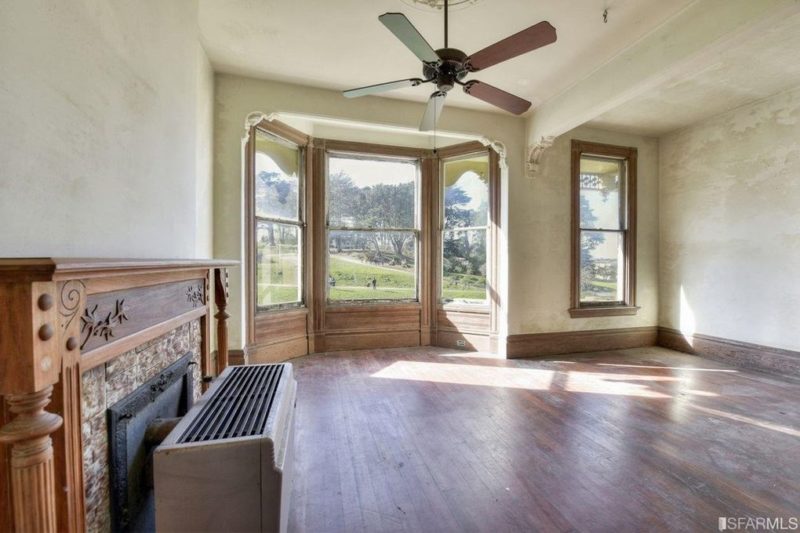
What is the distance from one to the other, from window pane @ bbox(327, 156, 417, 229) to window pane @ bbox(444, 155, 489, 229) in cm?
47

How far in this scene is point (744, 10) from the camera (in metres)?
2.04

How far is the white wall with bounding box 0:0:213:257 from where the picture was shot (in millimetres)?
922

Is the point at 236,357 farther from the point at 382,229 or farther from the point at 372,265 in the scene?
the point at 382,229

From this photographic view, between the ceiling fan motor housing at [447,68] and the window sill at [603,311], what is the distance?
3.43m

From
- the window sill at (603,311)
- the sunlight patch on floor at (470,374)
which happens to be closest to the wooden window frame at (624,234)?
the window sill at (603,311)

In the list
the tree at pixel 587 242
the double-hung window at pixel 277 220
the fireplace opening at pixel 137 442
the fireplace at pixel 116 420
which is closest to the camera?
the fireplace at pixel 116 420

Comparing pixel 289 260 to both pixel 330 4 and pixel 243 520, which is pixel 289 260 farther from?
pixel 243 520

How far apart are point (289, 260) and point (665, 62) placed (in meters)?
3.89

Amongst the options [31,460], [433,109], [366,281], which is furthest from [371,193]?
[31,460]

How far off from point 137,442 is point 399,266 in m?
3.46

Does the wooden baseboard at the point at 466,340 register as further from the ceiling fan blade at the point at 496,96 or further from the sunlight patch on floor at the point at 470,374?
the ceiling fan blade at the point at 496,96

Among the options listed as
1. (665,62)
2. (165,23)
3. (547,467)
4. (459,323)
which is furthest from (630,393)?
(165,23)

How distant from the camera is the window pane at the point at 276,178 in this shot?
369 cm

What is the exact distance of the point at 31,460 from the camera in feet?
2.51
